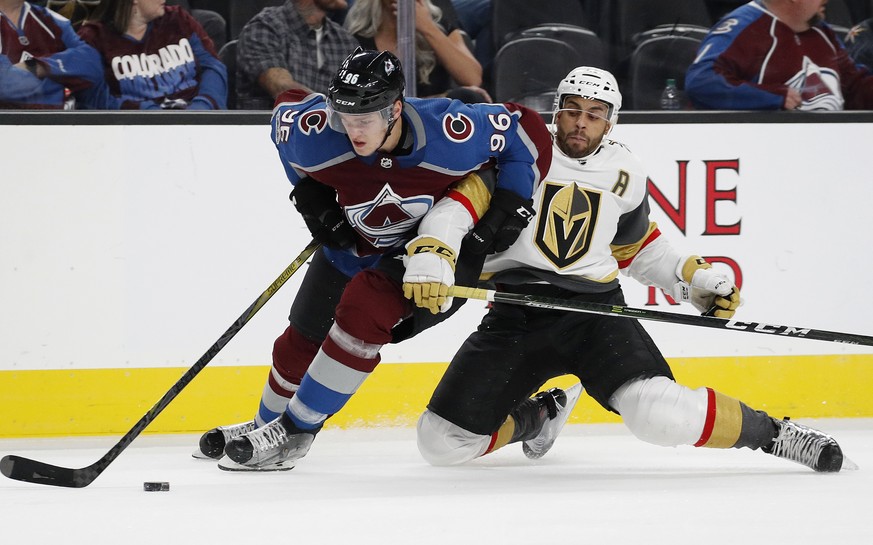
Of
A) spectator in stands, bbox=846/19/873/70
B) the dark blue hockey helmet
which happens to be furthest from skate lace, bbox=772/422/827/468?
spectator in stands, bbox=846/19/873/70

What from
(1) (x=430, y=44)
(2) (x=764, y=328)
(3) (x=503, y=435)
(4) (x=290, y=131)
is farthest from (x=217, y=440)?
(1) (x=430, y=44)

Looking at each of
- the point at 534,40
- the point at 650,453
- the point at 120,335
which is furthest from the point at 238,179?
the point at 650,453

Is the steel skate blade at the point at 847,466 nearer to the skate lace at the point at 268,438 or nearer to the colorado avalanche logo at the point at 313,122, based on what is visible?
the skate lace at the point at 268,438

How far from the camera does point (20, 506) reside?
228cm

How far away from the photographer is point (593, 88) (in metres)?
2.87

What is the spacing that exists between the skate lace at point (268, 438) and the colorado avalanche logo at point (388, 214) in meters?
0.52

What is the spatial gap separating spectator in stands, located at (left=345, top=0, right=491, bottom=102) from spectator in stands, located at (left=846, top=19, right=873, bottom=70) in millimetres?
1323

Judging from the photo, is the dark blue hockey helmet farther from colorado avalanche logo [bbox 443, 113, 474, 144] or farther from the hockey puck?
the hockey puck

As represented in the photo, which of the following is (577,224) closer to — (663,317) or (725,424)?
(663,317)

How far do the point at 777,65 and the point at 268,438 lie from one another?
2287mm

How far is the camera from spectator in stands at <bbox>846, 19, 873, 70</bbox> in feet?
13.1

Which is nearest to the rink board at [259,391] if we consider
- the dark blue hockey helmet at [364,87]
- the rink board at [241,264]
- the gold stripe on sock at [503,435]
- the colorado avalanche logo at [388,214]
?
the rink board at [241,264]

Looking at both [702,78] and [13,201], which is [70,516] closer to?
[13,201]

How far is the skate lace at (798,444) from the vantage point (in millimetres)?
2688
